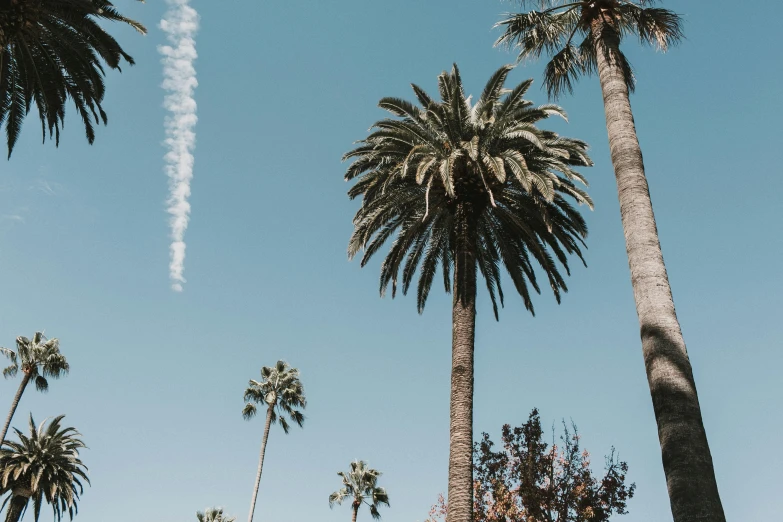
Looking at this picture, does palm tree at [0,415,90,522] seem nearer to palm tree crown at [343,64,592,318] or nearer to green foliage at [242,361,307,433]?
green foliage at [242,361,307,433]

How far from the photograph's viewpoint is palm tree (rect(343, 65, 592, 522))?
16125mm

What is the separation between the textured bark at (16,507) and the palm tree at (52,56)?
29.7 metres

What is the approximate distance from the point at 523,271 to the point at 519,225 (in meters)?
2.28

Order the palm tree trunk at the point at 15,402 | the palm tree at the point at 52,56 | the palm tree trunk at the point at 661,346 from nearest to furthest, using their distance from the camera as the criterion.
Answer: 1. the palm tree trunk at the point at 661,346
2. the palm tree at the point at 52,56
3. the palm tree trunk at the point at 15,402

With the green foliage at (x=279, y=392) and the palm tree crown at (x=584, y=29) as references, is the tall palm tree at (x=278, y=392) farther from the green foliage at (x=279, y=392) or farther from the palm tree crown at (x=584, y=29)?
the palm tree crown at (x=584, y=29)

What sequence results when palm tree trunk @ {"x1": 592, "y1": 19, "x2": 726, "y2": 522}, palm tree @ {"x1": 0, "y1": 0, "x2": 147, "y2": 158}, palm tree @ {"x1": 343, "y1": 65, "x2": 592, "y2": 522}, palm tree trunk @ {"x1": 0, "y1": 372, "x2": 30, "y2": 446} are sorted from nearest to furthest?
palm tree trunk @ {"x1": 592, "y1": 19, "x2": 726, "y2": 522} → palm tree @ {"x1": 0, "y1": 0, "x2": 147, "y2": 158} → palm tree @ {"x1": 343, "y1": 65, "x2": 592, "y2": 522} → palm tree trunk @ {"x1": 0, "y1": 372, "x2": 30, "y2": 446}

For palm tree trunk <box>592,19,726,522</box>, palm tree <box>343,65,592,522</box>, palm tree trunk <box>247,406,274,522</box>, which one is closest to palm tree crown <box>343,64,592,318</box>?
palm tree <box>343,65,592,522</box>

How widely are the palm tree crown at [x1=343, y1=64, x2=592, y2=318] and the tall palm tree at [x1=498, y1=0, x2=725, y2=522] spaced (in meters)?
3.31

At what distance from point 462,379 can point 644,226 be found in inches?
326

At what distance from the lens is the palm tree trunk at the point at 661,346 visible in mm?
5805

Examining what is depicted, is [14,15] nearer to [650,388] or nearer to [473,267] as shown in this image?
[473,267]

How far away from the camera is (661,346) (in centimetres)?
686

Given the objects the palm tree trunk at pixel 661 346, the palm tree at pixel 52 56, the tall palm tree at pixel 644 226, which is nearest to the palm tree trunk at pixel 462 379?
the tall palm tree at pixel 644 226

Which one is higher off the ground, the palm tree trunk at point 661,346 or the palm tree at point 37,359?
the palm tree at point 37,359
